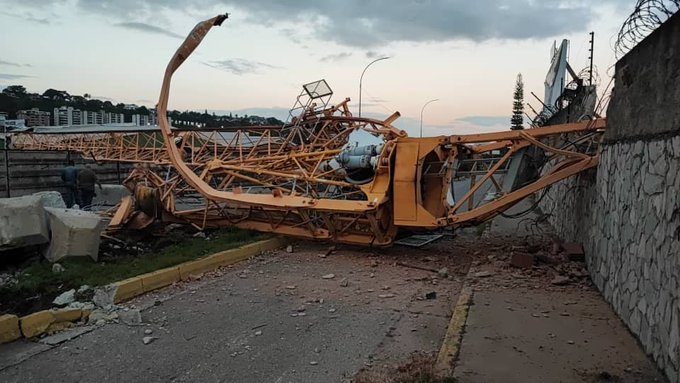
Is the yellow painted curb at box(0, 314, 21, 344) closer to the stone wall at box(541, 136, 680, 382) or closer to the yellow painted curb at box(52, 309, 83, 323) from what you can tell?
the yellow painted curb at box(52, 309, 83, 323)

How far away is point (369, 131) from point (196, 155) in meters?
4.35

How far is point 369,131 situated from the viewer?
11070 mm

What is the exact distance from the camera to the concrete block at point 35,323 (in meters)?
→ 5.70

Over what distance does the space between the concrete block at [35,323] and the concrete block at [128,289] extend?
0.93 meters

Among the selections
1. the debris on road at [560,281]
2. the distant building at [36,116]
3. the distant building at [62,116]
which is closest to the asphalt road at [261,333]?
the debris on road at [560,281]

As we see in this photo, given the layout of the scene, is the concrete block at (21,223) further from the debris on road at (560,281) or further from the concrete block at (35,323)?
the debris on road at (560,281)

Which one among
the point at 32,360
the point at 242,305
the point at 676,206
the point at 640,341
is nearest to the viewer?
the point at 676,206

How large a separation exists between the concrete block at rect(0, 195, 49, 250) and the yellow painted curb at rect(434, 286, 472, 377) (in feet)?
21.1

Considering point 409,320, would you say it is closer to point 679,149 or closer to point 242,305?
point 242,305

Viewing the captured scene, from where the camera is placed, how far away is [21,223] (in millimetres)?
7719

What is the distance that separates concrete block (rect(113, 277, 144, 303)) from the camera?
6812 millimetres

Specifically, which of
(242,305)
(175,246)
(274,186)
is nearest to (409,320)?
(242,305)

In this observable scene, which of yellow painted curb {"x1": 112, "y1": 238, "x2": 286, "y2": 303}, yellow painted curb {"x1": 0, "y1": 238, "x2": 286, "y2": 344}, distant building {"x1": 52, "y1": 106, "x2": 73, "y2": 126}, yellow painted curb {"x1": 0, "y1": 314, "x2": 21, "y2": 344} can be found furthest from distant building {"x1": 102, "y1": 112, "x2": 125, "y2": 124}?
yellow painted curb {"x1": 0, "y1": 314, "x2": 21, "y2": 344}

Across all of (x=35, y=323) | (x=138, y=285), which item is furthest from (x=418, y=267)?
(x=35, y=323)
